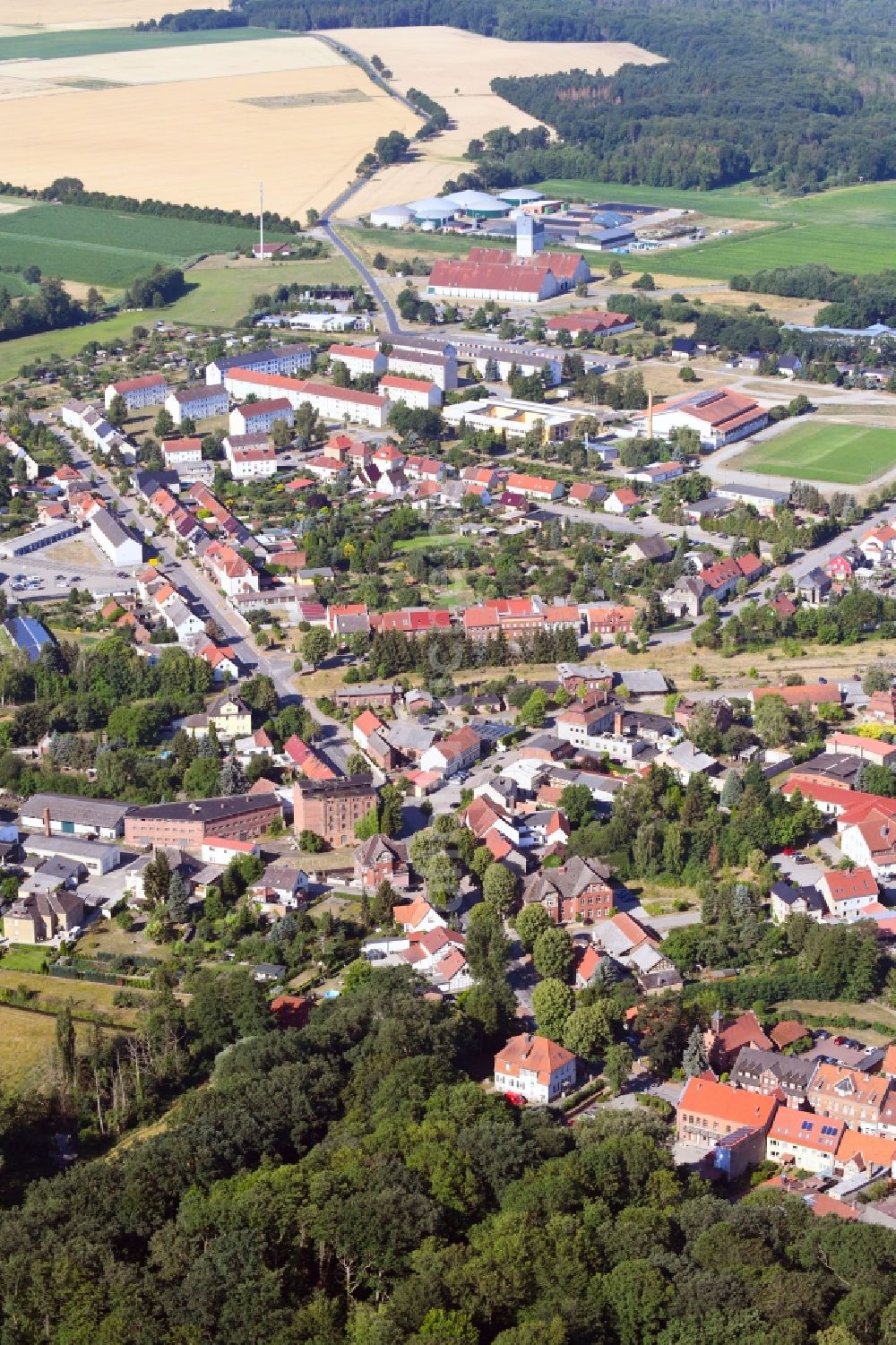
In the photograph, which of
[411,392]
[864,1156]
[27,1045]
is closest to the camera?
[864,1156]

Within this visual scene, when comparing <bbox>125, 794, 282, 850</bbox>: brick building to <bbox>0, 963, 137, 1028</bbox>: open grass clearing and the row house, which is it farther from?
the row house

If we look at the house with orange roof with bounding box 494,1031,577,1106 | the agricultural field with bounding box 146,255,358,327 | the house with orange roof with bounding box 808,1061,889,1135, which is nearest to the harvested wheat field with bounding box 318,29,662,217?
the agricultural field with bounding box 146,255,358,327

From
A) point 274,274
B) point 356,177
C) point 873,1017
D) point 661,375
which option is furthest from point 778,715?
point 356,177

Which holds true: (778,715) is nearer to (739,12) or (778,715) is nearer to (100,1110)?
(100,1110)

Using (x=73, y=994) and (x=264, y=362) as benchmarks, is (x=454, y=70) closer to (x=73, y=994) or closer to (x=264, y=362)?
(x=264, y=362)

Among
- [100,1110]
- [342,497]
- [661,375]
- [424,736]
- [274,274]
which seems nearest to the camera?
[100,1110]

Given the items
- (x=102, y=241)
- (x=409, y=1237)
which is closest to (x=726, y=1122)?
(x=409, y=1237)

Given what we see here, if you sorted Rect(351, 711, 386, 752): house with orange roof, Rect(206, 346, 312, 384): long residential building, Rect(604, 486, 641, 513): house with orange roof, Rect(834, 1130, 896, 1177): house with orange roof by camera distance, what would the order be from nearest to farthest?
Rect(834, 1130, 896, 1177): house with orange roof, Rect(351, 711, 386, 752): house with orange roof, Rect(604, 486, 641, 513): house with orange roof, Rect(206, 346, 312, 384): long residential building
